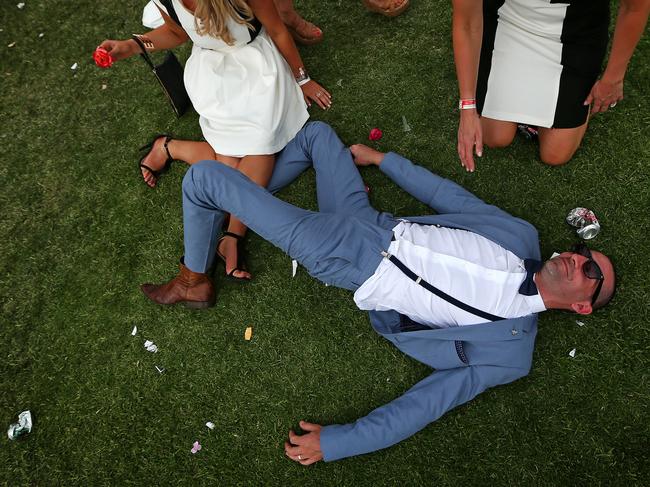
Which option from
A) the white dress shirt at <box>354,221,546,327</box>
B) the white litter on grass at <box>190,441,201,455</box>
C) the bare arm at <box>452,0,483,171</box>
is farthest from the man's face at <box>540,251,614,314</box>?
the white litter on grass at <box>190,441,201,455</box>

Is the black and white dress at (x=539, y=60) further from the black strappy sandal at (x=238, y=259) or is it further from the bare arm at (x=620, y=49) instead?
the black strappy sandal at (x=238, y=259)

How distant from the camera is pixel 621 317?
3264mm

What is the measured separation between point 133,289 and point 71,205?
1.01 meters

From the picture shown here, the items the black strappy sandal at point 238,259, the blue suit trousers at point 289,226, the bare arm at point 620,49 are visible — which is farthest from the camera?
the black strappy sandal at point 238,259

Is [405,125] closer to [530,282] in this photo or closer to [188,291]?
[530,282]

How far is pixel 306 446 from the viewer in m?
3.12

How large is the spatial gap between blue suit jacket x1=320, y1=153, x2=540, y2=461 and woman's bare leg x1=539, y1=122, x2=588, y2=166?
76 centimetres

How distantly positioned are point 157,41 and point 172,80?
329mm

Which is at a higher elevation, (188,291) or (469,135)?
(469,135)

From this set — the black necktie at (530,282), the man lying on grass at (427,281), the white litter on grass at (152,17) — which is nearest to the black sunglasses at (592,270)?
the man lying on grass at (427,281)

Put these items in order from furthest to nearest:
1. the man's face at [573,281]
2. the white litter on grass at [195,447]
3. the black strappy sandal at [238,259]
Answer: the black strappy sandal at [238,259] < the white litter on grass at [195,447] < the man's face at [573,281]

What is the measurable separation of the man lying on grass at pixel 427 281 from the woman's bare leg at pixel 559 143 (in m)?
0.75

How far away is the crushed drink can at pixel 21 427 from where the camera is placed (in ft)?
11.2

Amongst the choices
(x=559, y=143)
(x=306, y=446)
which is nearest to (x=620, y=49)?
(x=559, y=143)
